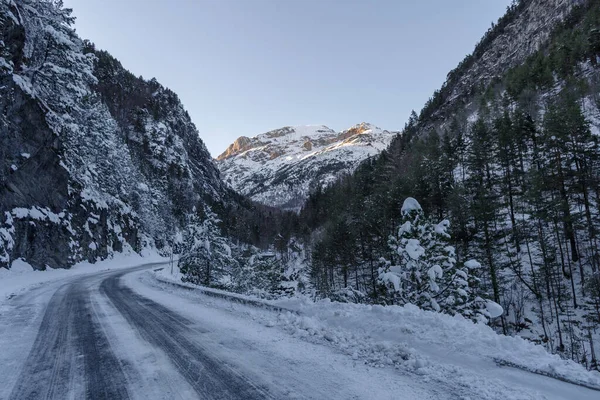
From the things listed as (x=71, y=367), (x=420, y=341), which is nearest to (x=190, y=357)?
(x=71, y=367)

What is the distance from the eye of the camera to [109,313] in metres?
9.45

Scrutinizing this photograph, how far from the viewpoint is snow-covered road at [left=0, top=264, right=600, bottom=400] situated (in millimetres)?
3974

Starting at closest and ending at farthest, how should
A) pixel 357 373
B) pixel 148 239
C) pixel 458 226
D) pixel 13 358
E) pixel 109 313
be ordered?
pixel 357 373 → pixel 13 358 → pixel 109 313 → pixel 458 226 → pixel 148 239

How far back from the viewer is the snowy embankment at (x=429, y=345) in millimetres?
4410

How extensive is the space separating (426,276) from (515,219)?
3449cm

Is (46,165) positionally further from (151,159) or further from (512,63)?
(512,63)

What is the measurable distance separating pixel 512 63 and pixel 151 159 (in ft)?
453

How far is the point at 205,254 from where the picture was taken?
87.5ft

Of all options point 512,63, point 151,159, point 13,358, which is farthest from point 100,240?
point 512,63

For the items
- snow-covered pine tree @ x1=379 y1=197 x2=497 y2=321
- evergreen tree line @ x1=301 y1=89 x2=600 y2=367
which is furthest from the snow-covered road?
evergreen tree line @ x1=301 y1=89 x2=600 y2=367

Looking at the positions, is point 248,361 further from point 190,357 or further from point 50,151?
point 50,151

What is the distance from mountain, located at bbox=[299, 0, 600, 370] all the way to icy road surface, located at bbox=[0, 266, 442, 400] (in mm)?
6653

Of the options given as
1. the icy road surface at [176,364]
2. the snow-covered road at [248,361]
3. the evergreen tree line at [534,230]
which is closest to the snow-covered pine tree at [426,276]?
the evergreen tree line at [534,230]

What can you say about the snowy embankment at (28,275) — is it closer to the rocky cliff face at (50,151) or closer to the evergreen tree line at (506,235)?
the rocky cliff face at (50,151)
